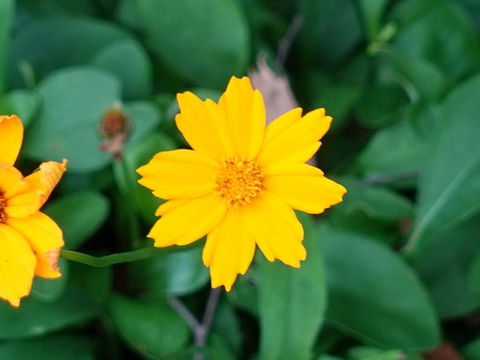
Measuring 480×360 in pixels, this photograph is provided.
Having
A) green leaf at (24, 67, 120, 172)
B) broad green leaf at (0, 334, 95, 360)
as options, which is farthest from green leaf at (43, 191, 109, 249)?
broad green leaf at (0, 334, 95, 360)

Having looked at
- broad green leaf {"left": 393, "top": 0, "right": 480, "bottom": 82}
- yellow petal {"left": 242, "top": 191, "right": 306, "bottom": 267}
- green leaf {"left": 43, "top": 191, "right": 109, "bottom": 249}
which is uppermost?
broad green leaf {"left": 393, "top": 0, "right": 480, "bottom": 82}

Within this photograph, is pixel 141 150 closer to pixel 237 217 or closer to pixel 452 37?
pixel 237 217

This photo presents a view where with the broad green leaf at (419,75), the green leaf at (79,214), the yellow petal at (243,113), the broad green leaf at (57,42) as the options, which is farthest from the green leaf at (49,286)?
the broad green leaf at (419,75)

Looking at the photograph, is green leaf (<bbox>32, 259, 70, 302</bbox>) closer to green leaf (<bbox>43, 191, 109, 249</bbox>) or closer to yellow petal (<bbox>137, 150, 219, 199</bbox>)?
green leaf (<bbox>43, 191, 109, 249</bbox>)

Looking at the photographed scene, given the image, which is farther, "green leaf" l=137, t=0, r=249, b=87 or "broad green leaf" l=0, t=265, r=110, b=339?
"green leaf" l=137, t=0, r=249, b=87

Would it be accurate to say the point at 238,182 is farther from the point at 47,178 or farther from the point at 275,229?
the point at 47,178

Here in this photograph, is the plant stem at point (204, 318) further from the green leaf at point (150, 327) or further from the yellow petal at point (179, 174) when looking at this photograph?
the yellow petal at point (179, 174)
